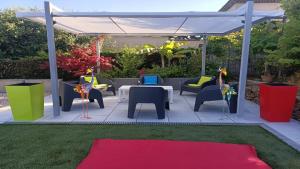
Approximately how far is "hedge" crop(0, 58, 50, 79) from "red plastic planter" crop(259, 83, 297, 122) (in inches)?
435

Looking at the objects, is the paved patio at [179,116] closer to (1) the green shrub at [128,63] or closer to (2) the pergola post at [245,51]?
(2) the pergola post at [245,51]

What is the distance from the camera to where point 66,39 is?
17.0 meters

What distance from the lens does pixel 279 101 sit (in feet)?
21.5

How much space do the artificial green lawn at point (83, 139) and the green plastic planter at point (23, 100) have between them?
1.73 feet

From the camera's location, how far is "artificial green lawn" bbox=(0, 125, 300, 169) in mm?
4227

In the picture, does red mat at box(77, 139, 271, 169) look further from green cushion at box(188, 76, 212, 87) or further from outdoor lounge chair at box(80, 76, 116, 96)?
green cushion at box(188, 76, 212, 87)

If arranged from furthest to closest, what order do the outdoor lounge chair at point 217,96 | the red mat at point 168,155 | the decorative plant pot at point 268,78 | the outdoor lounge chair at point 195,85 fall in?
the outdoor lounge chair at point 195,85 → the decorative plant pot at point 268,78 → the outdoor lounge chair at point 217,96 → the red mat at point 168,155

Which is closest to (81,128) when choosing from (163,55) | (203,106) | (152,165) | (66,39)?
(152,165)

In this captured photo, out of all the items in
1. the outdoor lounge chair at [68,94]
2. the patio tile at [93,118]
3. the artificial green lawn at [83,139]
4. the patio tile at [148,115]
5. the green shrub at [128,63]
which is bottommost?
the artificial green lawn at [83,139]

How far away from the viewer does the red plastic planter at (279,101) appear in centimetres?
649

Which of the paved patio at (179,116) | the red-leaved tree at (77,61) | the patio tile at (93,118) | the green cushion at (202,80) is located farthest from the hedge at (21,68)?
the green cushion at (202,80)

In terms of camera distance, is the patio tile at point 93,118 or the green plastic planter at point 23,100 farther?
the patio tile at point 93,118

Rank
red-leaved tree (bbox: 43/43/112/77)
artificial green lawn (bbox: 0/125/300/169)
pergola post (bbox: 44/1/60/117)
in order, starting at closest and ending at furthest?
artificial green lawn (bbox: 0/125/300/169) → pergola post (bbox: 44/1/60/117) → red-leaved tree (bbox: 43/43/112/77)

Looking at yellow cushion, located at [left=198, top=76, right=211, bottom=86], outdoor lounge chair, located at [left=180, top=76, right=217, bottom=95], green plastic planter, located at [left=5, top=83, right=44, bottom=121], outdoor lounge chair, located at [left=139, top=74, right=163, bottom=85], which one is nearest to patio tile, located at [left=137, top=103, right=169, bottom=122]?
outdoor lounge chair, located at [left=139, top=74, right=163, bottom=85]
